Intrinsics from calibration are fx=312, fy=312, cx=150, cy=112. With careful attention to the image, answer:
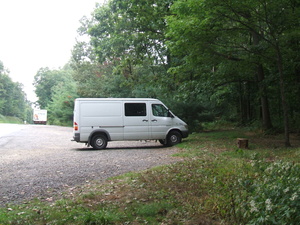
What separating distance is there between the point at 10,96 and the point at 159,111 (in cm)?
9146

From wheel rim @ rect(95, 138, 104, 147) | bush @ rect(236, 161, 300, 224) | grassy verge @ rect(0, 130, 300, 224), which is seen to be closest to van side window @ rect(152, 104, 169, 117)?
wheel rim @ rect(95, 138, 104, 147)

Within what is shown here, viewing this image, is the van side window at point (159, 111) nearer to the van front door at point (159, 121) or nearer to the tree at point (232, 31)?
the van front door at point (159, 121)

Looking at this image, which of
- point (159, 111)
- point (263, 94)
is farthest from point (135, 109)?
point (263, 94)

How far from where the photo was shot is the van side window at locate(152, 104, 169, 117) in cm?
1461

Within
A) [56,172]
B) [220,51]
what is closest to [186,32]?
[220,51]

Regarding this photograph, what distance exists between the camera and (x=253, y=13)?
12211 millimetres

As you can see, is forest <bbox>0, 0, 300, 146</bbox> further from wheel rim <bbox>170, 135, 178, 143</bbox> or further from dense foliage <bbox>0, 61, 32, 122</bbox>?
dense foliage <bbox>0, 61, 32, 122</bbox>

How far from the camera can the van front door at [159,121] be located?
47.5 feet

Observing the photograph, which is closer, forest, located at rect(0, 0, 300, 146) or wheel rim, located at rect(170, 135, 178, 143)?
forest, located at rect(0, 0, 300, 146)

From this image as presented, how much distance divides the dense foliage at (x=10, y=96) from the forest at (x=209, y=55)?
6522 centimetres

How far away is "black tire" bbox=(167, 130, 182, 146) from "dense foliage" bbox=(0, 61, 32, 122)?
7955cm

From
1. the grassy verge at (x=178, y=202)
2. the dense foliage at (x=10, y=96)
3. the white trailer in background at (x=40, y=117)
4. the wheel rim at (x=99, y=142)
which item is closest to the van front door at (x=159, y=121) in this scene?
the wheel rim at (x=99, y=142)

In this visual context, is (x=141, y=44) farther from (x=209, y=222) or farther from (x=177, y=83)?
(x=209, y=222)

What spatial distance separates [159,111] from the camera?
14.7m
